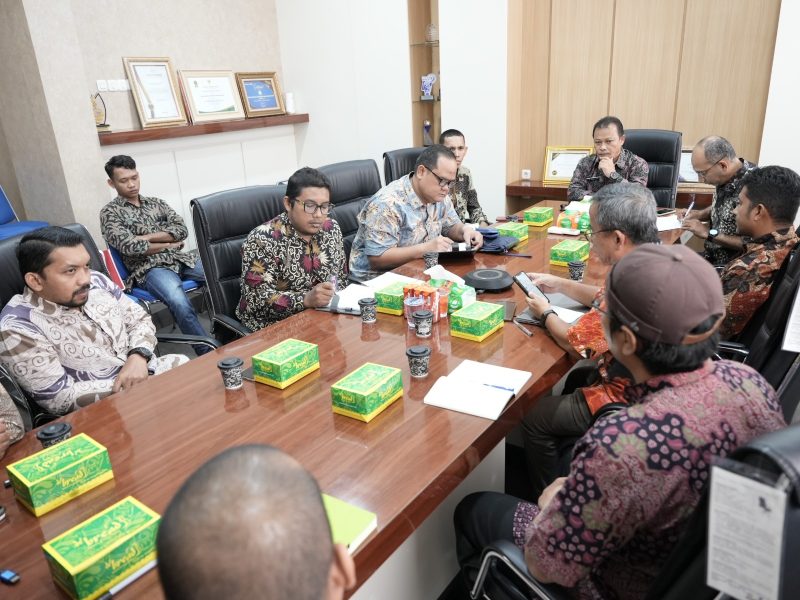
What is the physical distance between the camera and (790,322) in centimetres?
157

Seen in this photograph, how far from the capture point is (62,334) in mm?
1847

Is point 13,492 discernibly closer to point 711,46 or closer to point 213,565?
point 213,565

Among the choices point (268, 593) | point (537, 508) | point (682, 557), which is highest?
point (268, 593)

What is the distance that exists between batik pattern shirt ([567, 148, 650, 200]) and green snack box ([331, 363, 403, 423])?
8.80ft

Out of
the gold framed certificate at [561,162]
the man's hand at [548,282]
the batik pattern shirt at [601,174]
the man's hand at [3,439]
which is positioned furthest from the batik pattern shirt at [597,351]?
the gold framed certificate at [561,162]

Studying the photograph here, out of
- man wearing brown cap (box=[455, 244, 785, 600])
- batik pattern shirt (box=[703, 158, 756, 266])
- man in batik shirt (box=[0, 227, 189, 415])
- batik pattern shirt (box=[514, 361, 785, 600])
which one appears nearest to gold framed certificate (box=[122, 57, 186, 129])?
man in batik shirt (box=[0, 227, 189, 415])

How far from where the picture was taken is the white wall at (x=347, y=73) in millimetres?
4891

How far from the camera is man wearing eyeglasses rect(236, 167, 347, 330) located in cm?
224

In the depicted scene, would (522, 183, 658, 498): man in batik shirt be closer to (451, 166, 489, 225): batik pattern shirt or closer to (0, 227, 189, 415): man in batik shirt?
(0, 227, 189, 415): man in batik shirt

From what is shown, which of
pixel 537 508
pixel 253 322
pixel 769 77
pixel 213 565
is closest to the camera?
pixel 213 565

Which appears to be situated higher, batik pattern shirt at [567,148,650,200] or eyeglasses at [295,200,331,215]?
eyeglasses at [295,200,331,215]

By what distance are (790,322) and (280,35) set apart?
16.9 feet

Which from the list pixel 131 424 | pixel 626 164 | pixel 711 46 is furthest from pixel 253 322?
pixel 711 46

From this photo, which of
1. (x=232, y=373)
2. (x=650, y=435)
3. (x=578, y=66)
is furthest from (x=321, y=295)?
(x=578, y=66)
